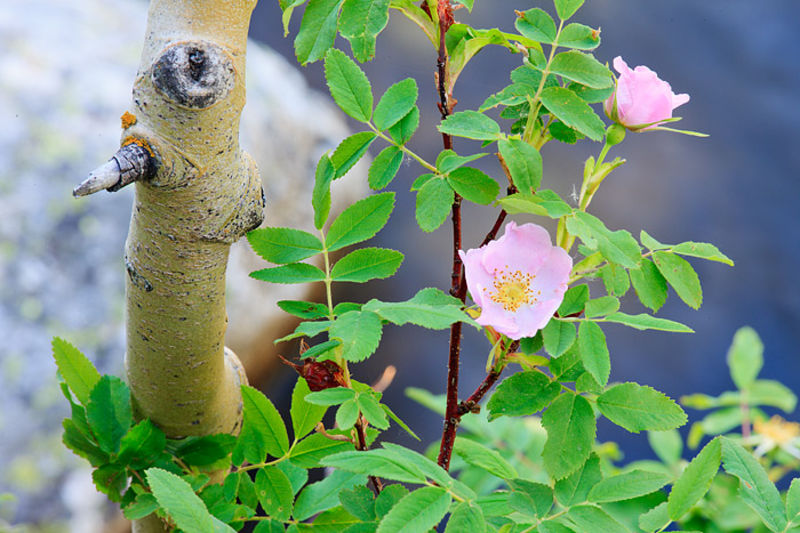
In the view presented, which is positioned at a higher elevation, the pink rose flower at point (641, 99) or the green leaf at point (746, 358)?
the pink rose flower at point (641, 99)

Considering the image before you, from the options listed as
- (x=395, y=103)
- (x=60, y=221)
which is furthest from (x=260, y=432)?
(x=60, y=221)

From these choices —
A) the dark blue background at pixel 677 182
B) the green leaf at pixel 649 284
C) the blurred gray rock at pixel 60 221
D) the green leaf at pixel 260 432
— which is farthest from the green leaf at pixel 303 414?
the dark blue background at pixel 677 182

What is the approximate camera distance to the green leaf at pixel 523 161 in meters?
0.39

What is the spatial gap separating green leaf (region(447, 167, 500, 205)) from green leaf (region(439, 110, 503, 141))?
27 mm

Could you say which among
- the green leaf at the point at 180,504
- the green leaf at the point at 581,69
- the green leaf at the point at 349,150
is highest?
the green leaf at the point at 581,69

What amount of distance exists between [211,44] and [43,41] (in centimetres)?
96

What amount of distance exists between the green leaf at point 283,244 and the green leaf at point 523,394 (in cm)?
15

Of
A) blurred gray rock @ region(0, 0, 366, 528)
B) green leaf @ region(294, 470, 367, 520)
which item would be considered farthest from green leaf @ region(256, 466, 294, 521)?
blurred gray rock @ region(0, 0, 366, 528)

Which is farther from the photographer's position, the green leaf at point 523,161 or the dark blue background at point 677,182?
the dark blue background at point 677,182

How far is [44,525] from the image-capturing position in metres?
0.99

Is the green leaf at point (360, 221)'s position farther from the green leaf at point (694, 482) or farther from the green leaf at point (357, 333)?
the green leaf at point (694, 482)

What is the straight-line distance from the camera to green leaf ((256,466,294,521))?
46cm

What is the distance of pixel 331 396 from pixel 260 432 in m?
0.11

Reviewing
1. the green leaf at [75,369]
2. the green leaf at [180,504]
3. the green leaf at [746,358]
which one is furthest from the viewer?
the green leaf at [746,358]
